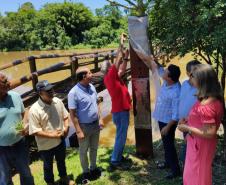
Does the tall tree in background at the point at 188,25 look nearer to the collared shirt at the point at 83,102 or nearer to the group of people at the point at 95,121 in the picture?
the group of people at the point at 95,121

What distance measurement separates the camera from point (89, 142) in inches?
225

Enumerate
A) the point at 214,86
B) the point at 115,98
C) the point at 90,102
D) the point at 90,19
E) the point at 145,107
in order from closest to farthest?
the point at 214,86 < the point at 90,102 < the point at 115,98 < the point at 145,107 < the point at 90,19

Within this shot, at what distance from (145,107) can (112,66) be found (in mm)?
918

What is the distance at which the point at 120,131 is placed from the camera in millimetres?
5980

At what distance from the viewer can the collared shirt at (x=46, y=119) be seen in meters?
5.10

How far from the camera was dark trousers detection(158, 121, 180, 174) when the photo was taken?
5.31 meters

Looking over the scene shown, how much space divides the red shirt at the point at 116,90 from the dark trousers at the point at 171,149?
27.0 inches

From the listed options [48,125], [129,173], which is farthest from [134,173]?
[48,125]

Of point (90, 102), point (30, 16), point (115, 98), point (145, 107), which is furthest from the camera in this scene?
point (30, 16)

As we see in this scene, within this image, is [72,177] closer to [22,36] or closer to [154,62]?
[154,62]

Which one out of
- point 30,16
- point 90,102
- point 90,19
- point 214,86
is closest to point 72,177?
point 90,102

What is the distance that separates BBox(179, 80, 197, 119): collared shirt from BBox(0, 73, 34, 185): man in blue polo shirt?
6.25ft

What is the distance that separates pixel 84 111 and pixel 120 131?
2.73 ft

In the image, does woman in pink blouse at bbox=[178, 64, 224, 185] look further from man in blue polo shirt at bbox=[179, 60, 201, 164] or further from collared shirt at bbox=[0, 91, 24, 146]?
collared shirt at bbox=[0, 91, 24, 146]
